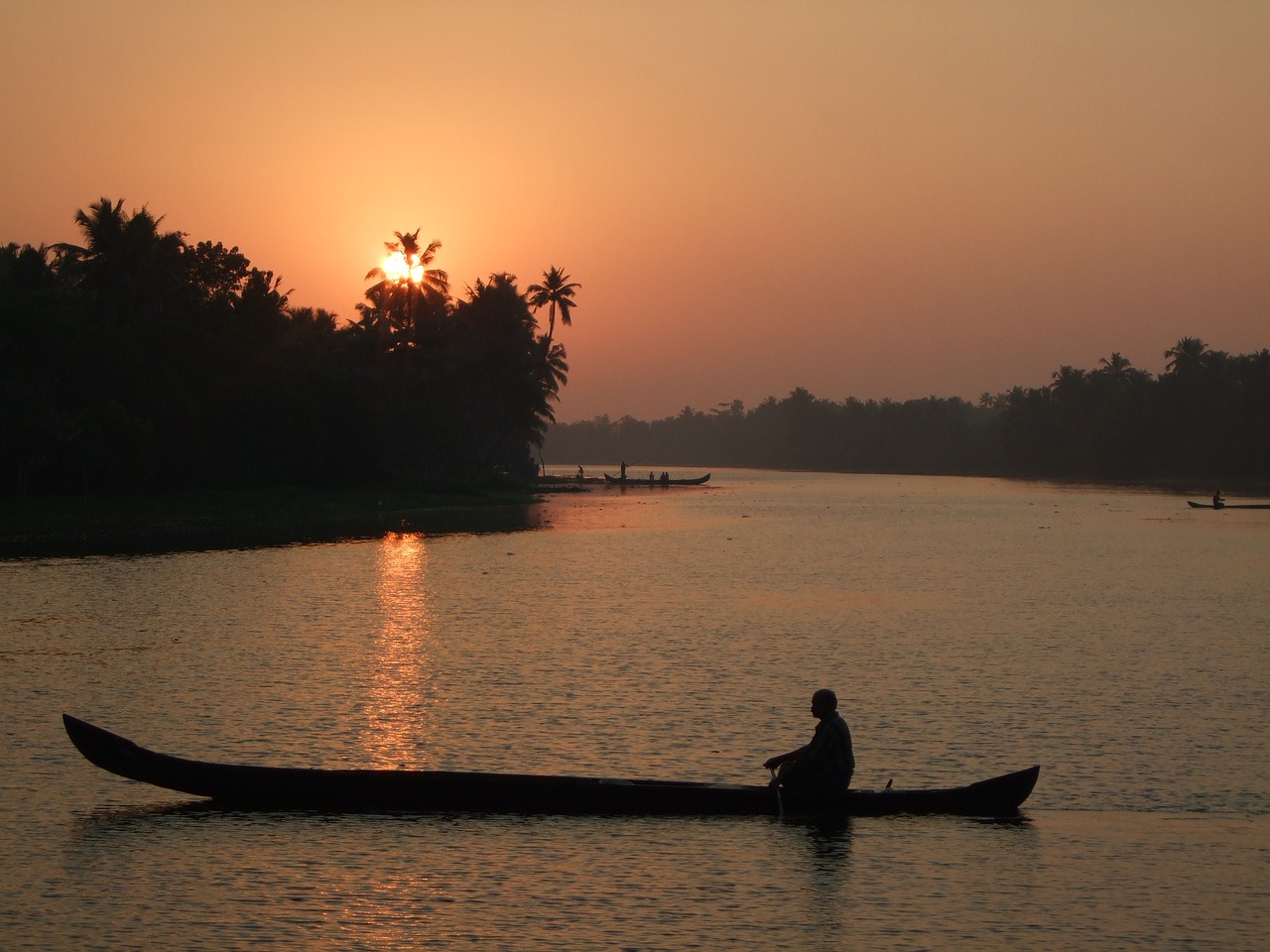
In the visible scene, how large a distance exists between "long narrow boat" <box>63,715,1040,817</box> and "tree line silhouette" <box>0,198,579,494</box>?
1961 inches

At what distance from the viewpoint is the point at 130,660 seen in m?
30.9

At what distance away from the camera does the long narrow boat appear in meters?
17.5

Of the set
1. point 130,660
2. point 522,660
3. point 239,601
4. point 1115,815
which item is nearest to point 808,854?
point 1115,815

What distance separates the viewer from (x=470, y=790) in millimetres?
17547

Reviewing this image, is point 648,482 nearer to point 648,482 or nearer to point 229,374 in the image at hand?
point 648,482

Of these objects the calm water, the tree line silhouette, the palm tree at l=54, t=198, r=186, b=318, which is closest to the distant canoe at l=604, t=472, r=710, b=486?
the tree line silhouette

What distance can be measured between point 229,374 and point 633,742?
222 feet

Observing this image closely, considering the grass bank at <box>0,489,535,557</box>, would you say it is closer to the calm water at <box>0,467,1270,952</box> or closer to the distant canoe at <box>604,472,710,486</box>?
the calm water at <box>0,467,1270,952</box>

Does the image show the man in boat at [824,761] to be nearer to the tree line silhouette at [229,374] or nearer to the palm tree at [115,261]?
the tree line silhouette at [229,374]

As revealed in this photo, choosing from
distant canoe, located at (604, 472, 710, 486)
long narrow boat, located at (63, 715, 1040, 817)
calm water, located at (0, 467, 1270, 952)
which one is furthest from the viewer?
distant canoe, located at (604, 472, 710, 486)

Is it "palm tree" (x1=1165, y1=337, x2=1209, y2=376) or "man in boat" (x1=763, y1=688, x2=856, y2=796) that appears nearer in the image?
"man in boat" (x1=763, y1=688, x2=856, y2=796)

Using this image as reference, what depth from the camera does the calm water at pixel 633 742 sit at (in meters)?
14.2

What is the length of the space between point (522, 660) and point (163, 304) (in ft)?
206

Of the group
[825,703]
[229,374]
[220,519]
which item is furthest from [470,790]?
[229,374]
